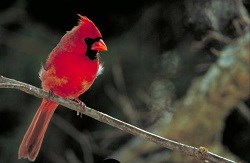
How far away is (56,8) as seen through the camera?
4.36 meters

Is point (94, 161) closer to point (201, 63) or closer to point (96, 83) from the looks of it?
point (96, 83)

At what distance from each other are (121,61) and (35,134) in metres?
1.92

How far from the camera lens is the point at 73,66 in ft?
8.36

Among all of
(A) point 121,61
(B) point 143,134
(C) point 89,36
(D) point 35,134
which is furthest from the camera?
(A) point 121,61

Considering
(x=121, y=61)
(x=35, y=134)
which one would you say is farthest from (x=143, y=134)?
(x=121, y=61)

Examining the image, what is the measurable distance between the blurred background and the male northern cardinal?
5.06 feet

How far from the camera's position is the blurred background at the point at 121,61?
170 inches

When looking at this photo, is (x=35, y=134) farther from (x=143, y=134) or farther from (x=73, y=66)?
(x=143, y=134)

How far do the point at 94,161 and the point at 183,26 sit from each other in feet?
3.77

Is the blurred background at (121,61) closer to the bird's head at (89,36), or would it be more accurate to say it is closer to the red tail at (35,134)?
the red tail at (35,134)

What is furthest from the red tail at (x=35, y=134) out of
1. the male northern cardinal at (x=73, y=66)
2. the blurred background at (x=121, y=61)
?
the blurred background at (x=121, y=61)

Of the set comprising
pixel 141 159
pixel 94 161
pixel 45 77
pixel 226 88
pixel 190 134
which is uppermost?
pixel 45 77

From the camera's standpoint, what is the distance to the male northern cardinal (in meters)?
2.52

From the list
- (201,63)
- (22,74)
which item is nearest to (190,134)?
(201,63)
